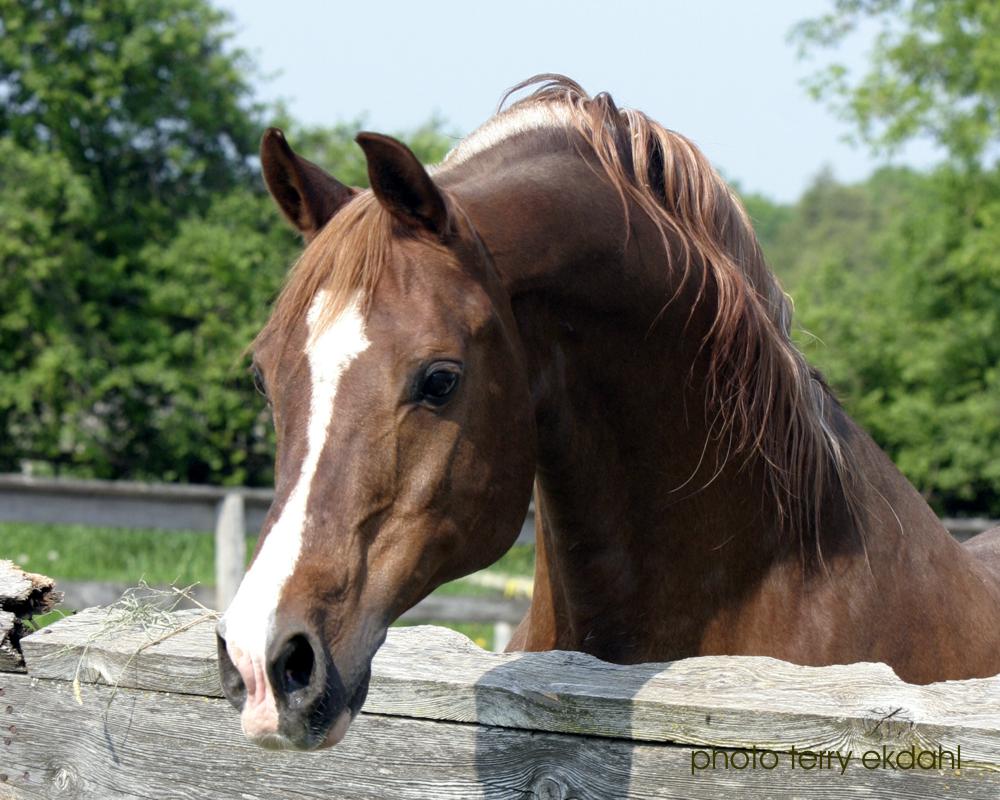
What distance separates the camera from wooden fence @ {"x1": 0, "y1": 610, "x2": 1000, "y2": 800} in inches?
65.6

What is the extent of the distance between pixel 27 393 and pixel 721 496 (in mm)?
7871

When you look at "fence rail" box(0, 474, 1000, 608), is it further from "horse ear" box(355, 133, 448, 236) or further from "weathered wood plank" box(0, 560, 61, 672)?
"horse ear" box(355, 133, 448, 236)

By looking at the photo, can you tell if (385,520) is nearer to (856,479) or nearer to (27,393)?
(856,479)

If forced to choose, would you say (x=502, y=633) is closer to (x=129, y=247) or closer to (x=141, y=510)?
(x=141, y=510)

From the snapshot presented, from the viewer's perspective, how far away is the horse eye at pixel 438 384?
196 centimetres

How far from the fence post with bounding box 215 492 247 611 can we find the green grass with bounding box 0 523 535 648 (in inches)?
14.7

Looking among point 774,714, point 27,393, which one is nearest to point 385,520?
point 774,714

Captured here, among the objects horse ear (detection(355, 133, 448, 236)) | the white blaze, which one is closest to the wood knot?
the white blaze

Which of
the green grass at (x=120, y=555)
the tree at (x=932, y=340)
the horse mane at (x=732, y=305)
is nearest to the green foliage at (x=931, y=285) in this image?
the tree at (x=932, y=340)

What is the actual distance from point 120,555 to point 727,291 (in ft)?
A: 25.0

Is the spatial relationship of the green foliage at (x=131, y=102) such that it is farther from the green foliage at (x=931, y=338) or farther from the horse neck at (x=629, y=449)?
the horse neck at (x=629, y=449)

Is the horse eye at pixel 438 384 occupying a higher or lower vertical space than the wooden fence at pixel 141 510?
higher

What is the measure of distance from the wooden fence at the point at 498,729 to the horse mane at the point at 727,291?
0.67 m

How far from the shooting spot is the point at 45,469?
9.87m
